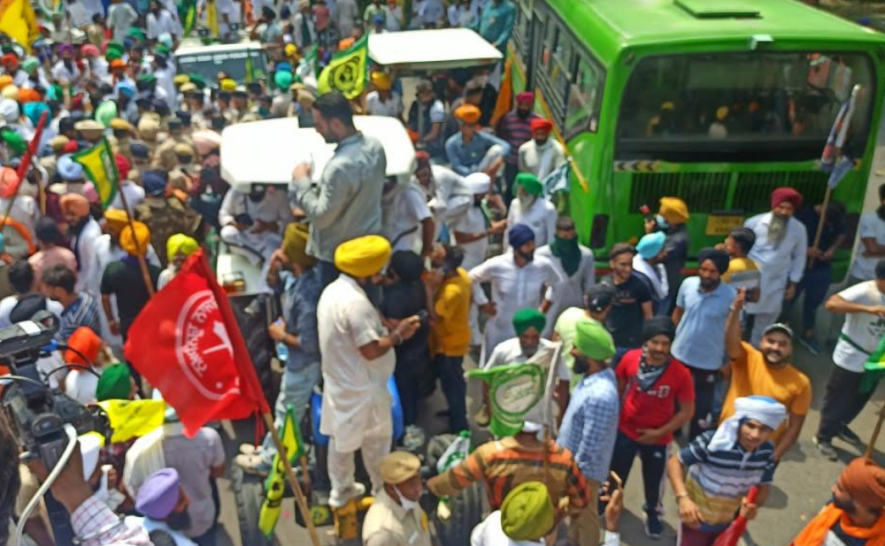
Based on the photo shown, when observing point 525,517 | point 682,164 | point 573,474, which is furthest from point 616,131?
point 525,517

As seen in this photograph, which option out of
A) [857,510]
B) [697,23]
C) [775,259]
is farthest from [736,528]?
[697,23]

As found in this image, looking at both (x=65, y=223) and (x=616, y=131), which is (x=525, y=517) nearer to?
(x=616, y=131)

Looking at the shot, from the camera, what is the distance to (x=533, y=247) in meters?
6.07

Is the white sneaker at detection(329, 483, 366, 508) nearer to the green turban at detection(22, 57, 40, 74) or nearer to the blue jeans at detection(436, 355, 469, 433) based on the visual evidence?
the blue jeans at detection(436, 355, 469, 433)

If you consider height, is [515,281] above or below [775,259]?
above

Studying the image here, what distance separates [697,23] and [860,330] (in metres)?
3.11

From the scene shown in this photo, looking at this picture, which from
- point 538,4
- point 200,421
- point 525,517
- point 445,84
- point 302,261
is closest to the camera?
point 525,517

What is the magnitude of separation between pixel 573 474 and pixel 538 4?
8.52 m

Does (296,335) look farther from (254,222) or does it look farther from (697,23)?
(697,23)

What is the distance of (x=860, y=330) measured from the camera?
591cm

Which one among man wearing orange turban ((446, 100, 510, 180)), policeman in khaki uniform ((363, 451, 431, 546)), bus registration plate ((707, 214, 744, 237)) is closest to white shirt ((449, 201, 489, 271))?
man wearing orange turban ((446, 100, 510, 180))

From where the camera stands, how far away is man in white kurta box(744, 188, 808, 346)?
6.69 meters

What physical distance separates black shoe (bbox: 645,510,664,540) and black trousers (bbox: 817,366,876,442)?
1764 millimetres

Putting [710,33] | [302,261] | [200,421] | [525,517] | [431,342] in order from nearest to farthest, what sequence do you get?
[525,517]
[200,421]
[302,261]
[431,342]
[710,33]
